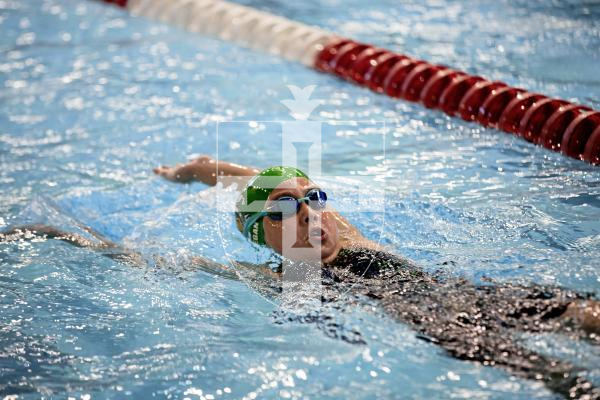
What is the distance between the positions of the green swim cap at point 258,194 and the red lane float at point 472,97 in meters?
1.74

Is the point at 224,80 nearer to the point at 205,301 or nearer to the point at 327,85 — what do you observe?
the point at 327,85

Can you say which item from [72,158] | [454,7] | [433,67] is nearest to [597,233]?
[433,67]

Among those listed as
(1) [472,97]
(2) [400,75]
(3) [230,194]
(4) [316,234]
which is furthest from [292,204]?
(2) [400,75]

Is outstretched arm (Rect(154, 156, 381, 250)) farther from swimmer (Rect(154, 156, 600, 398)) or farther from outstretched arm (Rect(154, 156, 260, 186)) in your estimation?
swimmer (Rect(154, 156, 600, 398))

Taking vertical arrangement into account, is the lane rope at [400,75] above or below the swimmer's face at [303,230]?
above

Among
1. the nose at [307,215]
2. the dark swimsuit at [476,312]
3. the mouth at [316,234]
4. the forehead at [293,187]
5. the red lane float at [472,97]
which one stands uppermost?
the red lane float at [472,97]

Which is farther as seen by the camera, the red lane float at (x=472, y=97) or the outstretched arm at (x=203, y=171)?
the red lane float at (x=472, y=97)

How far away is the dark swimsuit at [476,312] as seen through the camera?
2.58 m

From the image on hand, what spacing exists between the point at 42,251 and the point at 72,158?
131cm

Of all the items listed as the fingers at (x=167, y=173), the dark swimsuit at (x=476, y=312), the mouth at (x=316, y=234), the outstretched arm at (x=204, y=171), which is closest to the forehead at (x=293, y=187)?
the mouth at (x=316, y=234)

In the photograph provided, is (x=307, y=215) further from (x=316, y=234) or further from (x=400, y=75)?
(x=400, y=75)

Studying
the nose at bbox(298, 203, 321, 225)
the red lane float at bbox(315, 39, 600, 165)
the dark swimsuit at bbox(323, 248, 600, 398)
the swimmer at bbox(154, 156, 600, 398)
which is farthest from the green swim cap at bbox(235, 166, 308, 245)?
the red lane float at bbox(315, 39, 600, 165)

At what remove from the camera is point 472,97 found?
200 inches

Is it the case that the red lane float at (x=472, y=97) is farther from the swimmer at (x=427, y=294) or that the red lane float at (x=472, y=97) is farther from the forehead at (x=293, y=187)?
the forehead at (x=293, y=187)
